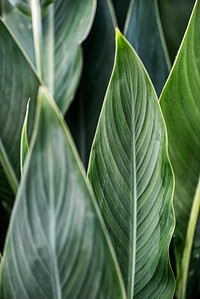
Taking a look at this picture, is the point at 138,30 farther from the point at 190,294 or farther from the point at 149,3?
the point at 190,294

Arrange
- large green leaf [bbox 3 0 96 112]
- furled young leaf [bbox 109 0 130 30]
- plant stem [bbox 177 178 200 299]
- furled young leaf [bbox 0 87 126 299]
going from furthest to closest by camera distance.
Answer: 1. furled young leaf [bbox 109 0 130 30]
2. large green leaf [bbox 3 0 96 112]
3. plant stem [bbox 177 178 200 299]
4. furled young leaf [bbox 0 87 126 299]

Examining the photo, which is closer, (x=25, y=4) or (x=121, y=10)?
(x=25, y=4)

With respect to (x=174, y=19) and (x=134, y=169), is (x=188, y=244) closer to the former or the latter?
(x=134, y=169)

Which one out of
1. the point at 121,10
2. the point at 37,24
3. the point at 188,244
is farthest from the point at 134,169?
the point at 121,10

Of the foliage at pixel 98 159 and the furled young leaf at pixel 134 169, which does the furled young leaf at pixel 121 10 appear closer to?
the foliage at pixel 98 159

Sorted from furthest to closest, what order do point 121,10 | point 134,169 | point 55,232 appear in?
1. point 121,10
2. point 134,169
3. point 55,232

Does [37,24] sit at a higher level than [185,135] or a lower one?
higher

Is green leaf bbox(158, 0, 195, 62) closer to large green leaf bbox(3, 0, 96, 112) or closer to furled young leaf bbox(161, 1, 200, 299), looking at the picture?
large green leaf bbox(3, 0, 96, 112)

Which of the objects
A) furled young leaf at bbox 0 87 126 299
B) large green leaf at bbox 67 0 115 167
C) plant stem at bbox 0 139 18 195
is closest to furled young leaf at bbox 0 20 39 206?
plant stem at bbox 0 139 18 195

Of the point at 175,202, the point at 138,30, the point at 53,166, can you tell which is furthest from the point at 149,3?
the point at 53,166
